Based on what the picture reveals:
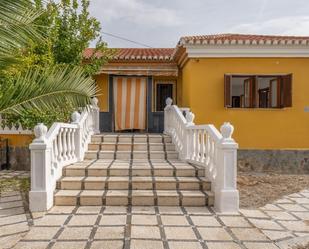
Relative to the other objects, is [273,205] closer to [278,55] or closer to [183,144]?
[183,144]

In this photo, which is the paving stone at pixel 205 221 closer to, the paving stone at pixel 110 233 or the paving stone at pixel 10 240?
the paving stone at pixel 110 233

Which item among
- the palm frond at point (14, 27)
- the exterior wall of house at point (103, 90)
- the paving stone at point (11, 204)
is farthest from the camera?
the exterior wall of house at point (103, 90)

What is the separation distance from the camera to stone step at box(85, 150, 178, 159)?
29.5ft

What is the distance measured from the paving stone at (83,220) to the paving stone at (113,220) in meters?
0.16

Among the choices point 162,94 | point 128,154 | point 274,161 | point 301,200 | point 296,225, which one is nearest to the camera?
point 296,225

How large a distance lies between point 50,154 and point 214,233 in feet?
11.7

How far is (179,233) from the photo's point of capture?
477 cm

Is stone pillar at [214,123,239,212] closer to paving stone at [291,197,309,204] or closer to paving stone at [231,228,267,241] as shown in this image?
paving stone at [231,228,267,241]

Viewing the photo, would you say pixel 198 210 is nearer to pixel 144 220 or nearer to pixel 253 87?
pixel 144 220

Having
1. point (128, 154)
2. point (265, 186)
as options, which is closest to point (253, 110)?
point (265, 186)

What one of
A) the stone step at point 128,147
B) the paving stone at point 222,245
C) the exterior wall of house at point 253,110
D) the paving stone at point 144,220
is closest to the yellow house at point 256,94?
the exterior wall of house at point 253,110

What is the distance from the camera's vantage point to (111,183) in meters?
6.68

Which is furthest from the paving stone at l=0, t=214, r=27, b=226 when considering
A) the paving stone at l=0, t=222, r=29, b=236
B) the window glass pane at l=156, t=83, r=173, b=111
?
the window glass pane at l=156, t=83, r=173, b=111

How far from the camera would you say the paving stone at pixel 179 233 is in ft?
15.1
